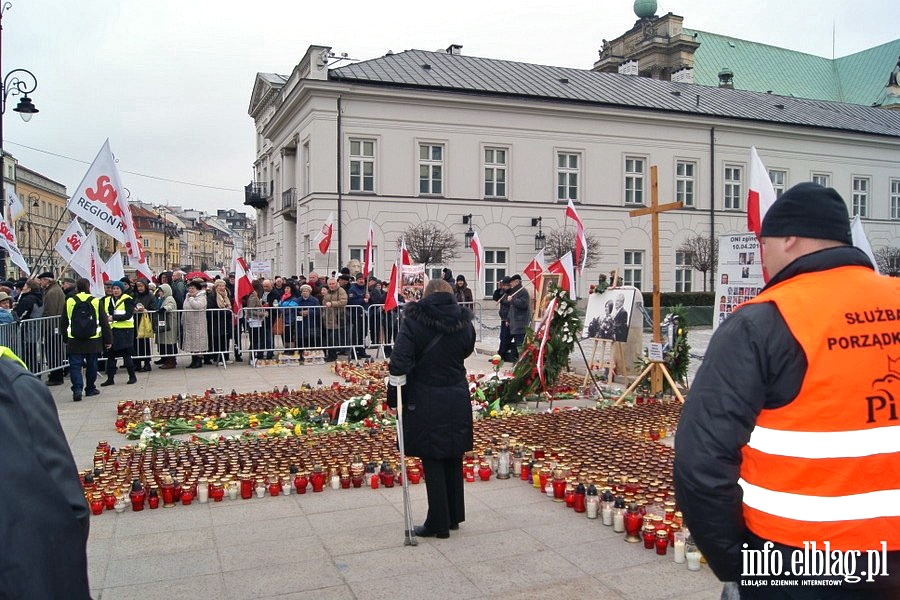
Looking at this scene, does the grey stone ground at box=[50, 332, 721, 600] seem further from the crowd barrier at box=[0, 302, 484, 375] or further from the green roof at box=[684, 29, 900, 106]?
the green roof at box=[684, 29, 900, 106]

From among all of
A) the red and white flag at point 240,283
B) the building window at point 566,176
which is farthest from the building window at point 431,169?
the red and white flag at point 240,283

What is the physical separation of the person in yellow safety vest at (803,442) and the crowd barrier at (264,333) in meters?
13.2

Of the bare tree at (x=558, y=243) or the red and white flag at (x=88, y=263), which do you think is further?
the bare tree at (x=558, y=243)

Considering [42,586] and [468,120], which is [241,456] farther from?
[468,120]

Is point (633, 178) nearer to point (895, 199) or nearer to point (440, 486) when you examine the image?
point (895, 199)

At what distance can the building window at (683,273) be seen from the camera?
3975 centimetres

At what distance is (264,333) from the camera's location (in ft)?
53.5

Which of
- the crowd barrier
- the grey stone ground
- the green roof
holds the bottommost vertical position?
the grey stone ground

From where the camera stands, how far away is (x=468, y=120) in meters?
34.9

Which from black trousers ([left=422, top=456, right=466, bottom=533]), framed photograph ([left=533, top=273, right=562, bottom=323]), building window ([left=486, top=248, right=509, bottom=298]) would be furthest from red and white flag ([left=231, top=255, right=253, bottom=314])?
building window ([left=486, top=248, right=509, bottom=298])

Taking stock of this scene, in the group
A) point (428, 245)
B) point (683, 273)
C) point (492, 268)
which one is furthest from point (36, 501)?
point (683, 273)

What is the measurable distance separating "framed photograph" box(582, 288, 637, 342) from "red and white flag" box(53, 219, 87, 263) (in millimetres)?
9529

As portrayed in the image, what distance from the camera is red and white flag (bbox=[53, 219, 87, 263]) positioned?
13.8 m

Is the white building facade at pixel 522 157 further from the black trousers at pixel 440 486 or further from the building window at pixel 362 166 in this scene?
the black trousers at pixel 440 486
